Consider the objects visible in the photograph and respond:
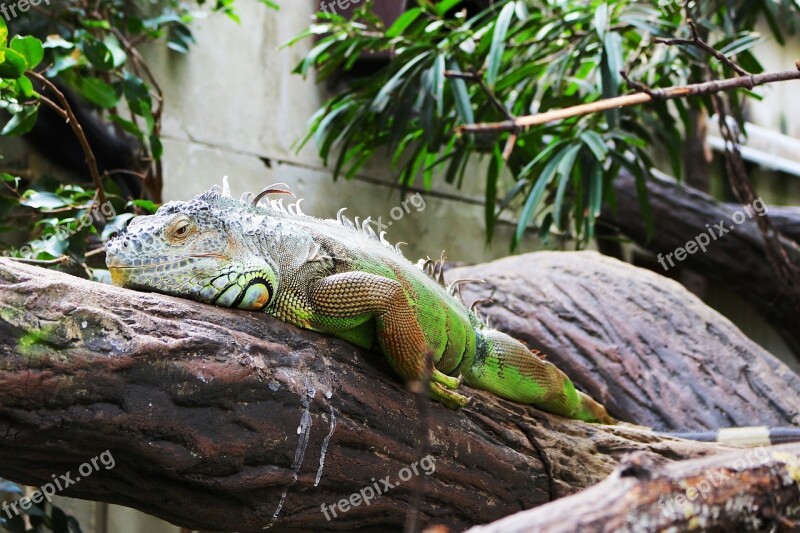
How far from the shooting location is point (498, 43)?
20.0 feet

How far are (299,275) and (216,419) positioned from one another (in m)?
0.70

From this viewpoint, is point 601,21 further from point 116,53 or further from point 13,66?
point 13,66

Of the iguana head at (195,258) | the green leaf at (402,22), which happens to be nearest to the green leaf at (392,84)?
the green leaf at (402,22)

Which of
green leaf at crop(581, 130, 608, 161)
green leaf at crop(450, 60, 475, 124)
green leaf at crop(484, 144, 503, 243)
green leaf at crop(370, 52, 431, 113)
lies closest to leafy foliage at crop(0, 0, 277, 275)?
green leaf at crop(370, 52, 431, 113)

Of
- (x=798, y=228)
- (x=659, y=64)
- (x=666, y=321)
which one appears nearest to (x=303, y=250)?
(x=666, y=321)

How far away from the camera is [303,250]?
10.7ft

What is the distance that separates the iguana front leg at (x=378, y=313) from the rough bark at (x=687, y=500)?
1.29 metres

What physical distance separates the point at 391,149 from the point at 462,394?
11.9ft

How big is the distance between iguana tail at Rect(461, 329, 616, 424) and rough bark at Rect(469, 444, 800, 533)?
1741 mm

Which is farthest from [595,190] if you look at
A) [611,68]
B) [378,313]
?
[378,313]

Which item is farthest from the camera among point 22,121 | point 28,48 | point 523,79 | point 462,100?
point 523,79

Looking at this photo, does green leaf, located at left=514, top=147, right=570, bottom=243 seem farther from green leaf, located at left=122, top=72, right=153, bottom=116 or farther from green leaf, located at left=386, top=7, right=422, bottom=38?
green leaf, located at left=122, top=72, right=153, bottom=116

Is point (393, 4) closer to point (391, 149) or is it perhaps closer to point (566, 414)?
point (391, 149)

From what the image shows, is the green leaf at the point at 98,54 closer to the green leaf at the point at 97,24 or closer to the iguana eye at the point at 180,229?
the green leaf at the point at 97,24
